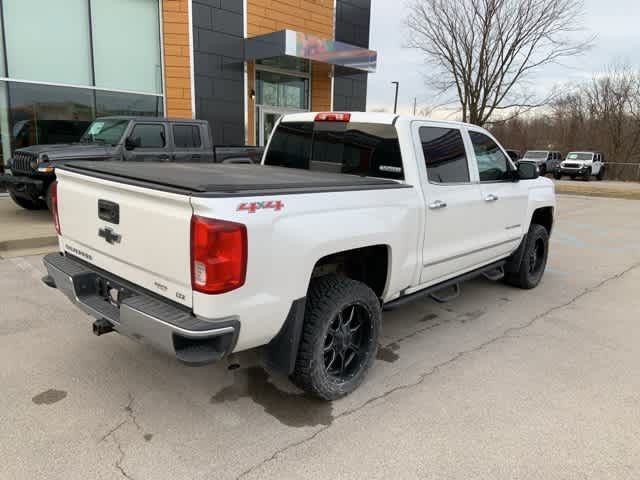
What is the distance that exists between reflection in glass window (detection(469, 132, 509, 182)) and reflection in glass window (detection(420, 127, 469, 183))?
0.92 feet

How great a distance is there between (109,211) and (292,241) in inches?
45.5

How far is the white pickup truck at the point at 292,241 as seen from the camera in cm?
241

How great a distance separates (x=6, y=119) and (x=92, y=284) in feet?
35.3

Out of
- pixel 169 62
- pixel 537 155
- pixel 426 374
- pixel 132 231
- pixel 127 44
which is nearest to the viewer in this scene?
pixel 132 231

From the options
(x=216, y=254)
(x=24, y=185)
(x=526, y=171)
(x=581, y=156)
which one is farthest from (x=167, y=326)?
(x=581, y=156)

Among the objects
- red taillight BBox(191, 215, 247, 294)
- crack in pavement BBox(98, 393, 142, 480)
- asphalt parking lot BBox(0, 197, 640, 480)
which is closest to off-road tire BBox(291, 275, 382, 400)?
asphalt parking lot BBox(0, 197, 640, 480)

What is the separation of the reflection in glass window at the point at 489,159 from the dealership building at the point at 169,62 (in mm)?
10037

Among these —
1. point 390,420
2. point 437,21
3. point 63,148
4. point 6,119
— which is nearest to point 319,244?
point 390,420

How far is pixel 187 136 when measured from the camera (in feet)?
31.8

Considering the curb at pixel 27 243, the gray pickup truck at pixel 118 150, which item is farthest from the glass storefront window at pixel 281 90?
the curb at pixel 27 243

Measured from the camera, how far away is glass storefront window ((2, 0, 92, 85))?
11.2m

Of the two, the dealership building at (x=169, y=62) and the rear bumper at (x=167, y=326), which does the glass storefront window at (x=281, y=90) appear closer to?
the dealership building at (x=169, y=62)

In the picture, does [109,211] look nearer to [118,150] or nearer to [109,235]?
[109,235]

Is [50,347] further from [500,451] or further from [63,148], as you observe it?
[63,148]
